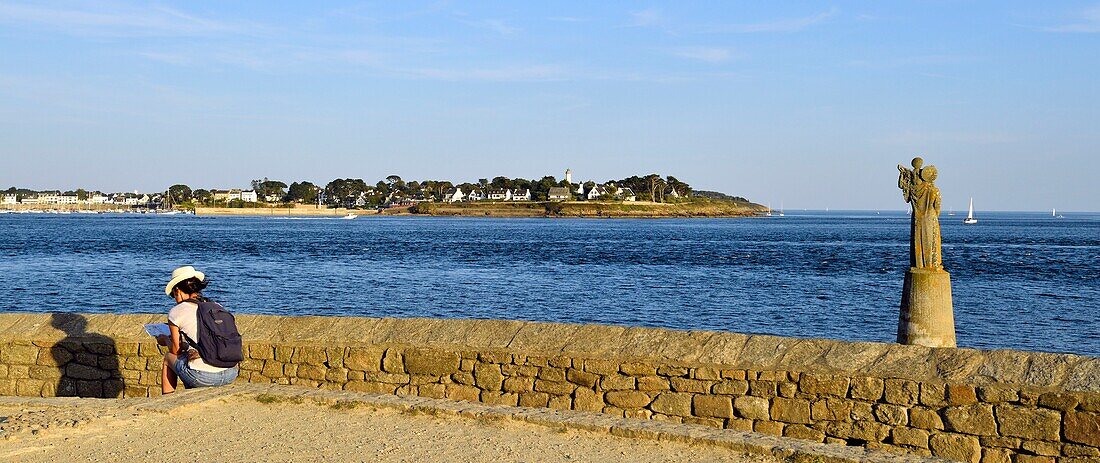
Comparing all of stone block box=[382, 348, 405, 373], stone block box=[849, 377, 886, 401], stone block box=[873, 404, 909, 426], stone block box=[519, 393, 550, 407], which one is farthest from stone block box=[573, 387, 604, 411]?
stone block box=[873, 404, 909, 426]

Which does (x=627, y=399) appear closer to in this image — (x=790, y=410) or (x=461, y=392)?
(x=790, y=410)

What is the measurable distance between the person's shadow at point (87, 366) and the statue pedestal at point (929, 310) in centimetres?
734

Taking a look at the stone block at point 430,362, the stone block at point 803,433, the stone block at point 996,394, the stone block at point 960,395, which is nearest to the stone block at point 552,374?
the stone block at point 430,362

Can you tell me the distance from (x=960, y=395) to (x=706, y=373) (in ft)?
6.00

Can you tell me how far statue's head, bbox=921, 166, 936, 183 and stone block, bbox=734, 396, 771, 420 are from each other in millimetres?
2874

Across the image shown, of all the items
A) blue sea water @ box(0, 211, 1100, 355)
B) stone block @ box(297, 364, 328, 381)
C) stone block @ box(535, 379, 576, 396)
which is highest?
stone block @ box(535, 379, 576, 396)

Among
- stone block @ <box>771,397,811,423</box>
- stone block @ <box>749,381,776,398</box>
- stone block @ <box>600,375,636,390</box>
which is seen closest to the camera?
stone block @ <box>771,397,811,423</box>

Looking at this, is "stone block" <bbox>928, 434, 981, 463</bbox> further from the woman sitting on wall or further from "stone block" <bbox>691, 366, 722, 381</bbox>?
the woman sitting on wall

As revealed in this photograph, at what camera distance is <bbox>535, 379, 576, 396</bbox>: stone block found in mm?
8422

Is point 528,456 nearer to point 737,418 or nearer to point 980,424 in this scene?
point 737,418

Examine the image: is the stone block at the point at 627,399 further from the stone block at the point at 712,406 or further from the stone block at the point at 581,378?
the stone block at the point at 712,406

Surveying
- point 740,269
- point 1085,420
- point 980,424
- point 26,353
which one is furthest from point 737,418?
point 740,269

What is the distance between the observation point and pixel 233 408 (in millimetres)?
8086

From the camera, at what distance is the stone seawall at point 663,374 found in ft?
22.4
